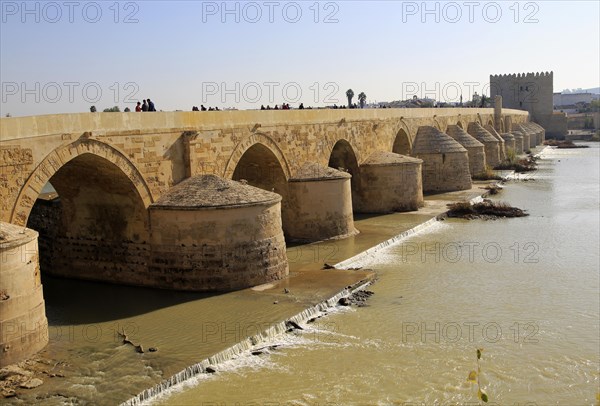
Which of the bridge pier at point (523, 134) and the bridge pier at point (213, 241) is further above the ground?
the bridge pier at point (523, 134)

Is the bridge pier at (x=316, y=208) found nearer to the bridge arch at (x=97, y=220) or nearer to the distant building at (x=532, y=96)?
the bridge arch at (x=97, y=220)

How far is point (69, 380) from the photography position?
8188 mm

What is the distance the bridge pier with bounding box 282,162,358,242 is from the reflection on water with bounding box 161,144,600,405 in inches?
67.6

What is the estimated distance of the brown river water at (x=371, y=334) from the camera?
320 inches

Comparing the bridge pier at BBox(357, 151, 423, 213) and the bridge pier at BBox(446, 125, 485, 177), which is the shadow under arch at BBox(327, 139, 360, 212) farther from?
the bridge pier at BBox(446, 125, 485, 177)

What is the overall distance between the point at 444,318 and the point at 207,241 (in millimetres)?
4350

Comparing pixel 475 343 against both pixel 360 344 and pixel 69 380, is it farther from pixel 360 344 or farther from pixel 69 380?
pixel 69 380

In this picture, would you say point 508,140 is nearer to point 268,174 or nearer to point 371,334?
point 268,174

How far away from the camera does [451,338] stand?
9898 mm

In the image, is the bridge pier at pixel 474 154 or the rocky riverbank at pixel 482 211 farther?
the bridge pier at pixel 474 154

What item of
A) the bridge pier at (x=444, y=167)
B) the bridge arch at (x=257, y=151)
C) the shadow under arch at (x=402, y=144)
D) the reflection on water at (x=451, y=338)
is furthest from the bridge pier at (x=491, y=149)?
the bridge arch at (x=257, y=151)

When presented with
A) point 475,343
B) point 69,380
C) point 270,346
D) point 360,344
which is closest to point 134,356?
point 69,380

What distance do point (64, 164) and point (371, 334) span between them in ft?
18.9

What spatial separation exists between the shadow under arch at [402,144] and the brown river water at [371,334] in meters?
11.5
